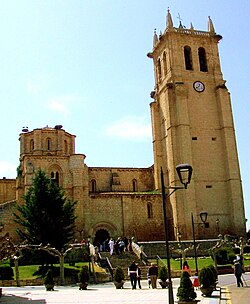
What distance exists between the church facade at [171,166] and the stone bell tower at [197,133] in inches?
4.0

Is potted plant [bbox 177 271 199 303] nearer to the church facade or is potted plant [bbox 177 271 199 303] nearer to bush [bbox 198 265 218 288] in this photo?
bush [bbox 198 265 218 288]

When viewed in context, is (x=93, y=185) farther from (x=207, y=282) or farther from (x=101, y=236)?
(x=207, y=282)

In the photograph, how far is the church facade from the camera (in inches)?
1684

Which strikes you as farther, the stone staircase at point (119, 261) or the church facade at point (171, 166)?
the church facade at point (171, 166)

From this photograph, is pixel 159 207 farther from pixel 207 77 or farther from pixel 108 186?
pixel 207 77

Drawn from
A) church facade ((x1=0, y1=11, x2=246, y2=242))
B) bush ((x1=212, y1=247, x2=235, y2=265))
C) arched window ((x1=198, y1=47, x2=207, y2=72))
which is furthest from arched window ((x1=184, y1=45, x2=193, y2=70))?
bush ((x1=212, y1=247, x2=235, y2=265))

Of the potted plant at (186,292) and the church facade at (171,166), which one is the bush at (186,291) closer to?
the potted plant at (186,292)

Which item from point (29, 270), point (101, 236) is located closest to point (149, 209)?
point (101, 236)

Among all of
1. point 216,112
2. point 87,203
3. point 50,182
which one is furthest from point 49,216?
point 216,112

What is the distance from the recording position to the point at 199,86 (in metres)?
47.5

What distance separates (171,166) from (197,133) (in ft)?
15.7

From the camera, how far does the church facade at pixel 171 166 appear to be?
42.8m

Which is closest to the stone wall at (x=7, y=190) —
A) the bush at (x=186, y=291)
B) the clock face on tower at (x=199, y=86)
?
the clock face on tower at (x=199, y=86)

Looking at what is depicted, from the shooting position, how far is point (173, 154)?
145ft
